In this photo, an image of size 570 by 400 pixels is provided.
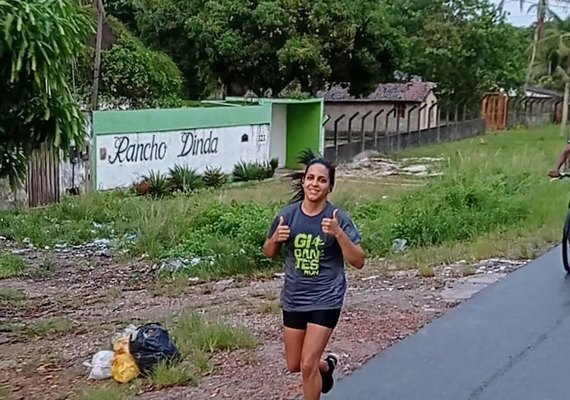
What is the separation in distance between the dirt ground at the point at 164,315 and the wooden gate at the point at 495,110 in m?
46.5

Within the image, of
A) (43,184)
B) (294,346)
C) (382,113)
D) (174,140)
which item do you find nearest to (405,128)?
(382,113)

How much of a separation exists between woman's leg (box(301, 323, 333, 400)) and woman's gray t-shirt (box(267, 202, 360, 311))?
13cm

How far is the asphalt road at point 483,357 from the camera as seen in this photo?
18.9ft

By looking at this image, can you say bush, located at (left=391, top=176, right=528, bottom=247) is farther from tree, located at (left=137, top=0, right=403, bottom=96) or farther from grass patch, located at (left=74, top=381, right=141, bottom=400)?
tree, located at (left=137, top=0, right=403, bottom=96)

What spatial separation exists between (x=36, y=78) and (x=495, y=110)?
2098 inches

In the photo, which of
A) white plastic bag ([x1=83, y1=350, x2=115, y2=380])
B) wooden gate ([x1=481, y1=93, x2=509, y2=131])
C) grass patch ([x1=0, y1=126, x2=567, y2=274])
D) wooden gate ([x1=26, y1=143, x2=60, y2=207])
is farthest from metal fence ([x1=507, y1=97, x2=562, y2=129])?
white plastic bag ([x1=83, y1=350, x2=115, y2=380])

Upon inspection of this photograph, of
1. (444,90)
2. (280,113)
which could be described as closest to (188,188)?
(280,113)

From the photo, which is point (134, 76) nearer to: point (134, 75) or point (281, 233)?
point (134, 75)

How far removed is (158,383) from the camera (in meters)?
5.77

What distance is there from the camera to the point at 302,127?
32906mm

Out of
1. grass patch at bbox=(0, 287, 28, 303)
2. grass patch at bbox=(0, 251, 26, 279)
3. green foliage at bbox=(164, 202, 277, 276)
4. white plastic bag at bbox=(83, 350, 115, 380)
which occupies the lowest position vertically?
grass patch at bbox=(0, 251, 26, 279)

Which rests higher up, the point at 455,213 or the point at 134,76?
the point at 134,76

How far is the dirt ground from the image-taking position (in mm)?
6031

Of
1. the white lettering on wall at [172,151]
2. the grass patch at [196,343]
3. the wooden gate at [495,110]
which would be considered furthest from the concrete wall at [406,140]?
the grass patch at [196,343]
